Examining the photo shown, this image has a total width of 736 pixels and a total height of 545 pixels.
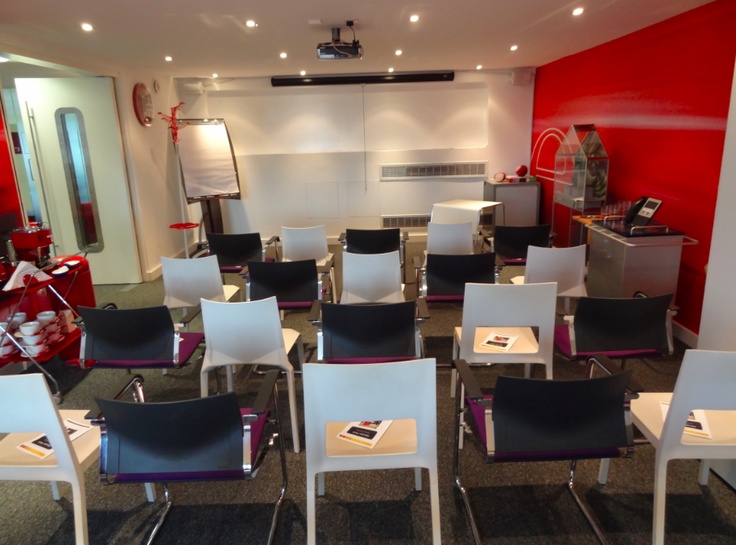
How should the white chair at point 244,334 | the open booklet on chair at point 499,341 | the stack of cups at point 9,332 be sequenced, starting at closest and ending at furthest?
the white chair at point 244,334 → the open booklet on chair at point 499,341 → the stack of cups at point 9,332

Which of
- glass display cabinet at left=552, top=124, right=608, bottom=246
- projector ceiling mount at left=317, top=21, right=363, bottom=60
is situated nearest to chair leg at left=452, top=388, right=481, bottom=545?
projector ceiling mount at left=317, top=21, right=363, bottom=60

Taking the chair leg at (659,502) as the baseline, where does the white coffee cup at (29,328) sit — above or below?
above

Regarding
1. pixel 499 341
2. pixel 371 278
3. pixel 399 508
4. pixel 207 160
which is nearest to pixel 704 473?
pixel 499 341

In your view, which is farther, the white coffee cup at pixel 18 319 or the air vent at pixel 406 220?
the air vent at pixel 406 220

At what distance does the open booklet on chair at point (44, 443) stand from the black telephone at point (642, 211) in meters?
4.16

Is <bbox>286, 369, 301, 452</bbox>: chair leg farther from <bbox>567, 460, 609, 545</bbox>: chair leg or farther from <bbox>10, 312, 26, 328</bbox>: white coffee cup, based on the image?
<bbox>10, 312, 26, 328</bbox>: white coffee cup

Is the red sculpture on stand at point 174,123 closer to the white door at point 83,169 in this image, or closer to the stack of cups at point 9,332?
the white door at point 83,169

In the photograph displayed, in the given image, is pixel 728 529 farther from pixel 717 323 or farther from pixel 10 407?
pixel 10 407

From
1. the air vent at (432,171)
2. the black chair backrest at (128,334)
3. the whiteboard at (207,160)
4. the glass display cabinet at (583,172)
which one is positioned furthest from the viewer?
the air vent at (432,171)

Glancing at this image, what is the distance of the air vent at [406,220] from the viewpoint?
8023mm

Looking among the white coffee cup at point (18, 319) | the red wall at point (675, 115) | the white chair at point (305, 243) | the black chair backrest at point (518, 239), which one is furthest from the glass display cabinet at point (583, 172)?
the white coffee cup at point (18, 319)

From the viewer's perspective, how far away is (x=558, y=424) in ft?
5.94

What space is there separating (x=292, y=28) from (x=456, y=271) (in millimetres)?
2419

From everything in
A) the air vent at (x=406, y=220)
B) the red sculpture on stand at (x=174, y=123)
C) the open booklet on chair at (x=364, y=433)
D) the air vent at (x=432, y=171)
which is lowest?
the open booklet on chair at (x=364, y=433)
